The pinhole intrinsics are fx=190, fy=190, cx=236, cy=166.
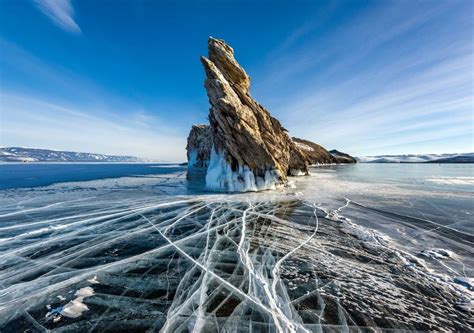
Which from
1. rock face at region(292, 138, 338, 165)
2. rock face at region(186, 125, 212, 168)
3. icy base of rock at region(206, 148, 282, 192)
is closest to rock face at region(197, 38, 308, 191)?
icy base of rock at region(206, 148, 282, 192)

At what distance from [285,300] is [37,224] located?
13.5 metres

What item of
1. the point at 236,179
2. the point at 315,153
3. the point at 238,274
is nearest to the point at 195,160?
the point at 236,179

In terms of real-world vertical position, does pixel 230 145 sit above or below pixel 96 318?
above

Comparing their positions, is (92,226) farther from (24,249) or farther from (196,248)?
(196,248)

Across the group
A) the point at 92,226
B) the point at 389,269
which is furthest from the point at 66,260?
the point at 389,269

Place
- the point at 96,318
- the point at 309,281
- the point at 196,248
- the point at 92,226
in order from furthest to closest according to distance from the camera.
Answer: the point at 92,226 < the point at 196,248 < the point at 309,281 < the point at 96,318

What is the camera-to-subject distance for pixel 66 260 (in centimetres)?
661

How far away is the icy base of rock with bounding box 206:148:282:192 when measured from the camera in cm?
2167

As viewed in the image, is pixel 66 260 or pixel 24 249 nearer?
pixel 66 260

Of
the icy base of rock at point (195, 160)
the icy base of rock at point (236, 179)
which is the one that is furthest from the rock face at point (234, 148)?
the icy base of rock at point (195, 160)

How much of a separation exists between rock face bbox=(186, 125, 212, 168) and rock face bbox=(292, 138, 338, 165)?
51.8 metres

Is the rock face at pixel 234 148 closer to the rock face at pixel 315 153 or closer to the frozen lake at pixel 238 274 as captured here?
the frozen lake at pixel 238 274

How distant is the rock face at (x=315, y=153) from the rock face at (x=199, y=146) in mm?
51783

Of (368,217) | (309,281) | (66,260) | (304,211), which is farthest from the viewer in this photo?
(304,211)
